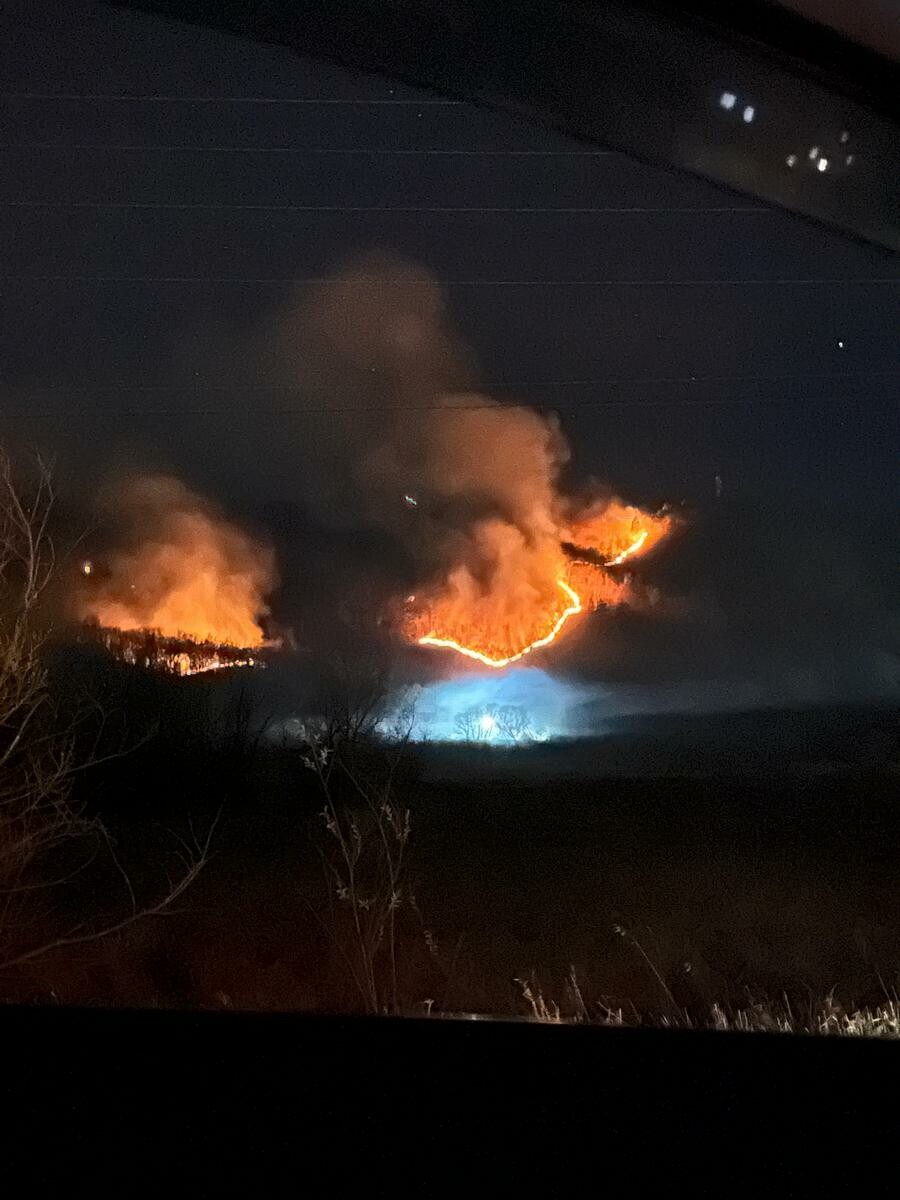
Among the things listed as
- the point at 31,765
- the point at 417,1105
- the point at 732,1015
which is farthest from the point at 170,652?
the point at 417,1105

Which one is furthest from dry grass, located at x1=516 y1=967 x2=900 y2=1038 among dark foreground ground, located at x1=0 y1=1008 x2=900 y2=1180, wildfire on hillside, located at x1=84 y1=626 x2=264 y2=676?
wildfire on hillside, located at x1=84 y1=626 x2=264 y2=676

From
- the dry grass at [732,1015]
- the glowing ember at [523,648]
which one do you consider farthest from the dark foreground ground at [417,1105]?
the glowing ember at [523,648]

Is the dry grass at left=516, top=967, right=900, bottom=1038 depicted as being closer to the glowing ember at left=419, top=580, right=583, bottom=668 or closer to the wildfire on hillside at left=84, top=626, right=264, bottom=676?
the glowing ember at left=419, top=580, right=583, bottom=668

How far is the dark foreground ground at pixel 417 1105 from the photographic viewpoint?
3.47 m

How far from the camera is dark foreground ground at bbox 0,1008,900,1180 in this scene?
347 centimetres

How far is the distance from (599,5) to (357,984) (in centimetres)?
907

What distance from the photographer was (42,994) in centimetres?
1045

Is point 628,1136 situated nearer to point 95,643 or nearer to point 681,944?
point 681,944

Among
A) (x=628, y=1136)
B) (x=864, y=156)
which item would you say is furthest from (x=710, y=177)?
(x=628, y=1136)

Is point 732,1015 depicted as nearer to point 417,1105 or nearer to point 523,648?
point 523,648

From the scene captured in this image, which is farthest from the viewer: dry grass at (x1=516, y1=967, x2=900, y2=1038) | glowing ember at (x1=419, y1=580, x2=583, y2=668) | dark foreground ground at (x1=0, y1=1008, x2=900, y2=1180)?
glowing ember at (x1=419, y1=580, x2=583, y2=668)

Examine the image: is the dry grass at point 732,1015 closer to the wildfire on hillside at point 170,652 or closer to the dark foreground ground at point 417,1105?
the dark foreground ground at point 417,1105

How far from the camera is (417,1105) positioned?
3859mm

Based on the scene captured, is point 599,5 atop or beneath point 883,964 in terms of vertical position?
atop
